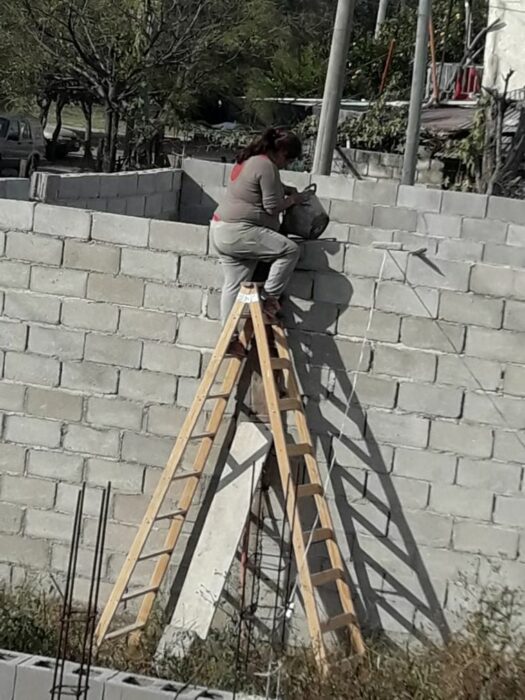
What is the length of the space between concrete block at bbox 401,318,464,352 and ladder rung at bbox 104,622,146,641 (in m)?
1.99

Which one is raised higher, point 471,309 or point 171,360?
point 471,309

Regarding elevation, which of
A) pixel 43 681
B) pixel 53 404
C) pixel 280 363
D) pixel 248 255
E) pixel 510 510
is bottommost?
pixel 43 681

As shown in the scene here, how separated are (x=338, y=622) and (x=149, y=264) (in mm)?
2140

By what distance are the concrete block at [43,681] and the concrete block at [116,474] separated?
161 centimetres

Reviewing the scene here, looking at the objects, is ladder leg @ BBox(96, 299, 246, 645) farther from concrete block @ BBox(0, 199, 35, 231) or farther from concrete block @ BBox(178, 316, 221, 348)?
concrete block @ BBox(0, 199, 35, 231)

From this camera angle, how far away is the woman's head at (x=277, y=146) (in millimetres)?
6926

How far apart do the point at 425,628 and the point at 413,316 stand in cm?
163

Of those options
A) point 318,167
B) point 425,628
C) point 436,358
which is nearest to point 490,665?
point 425,628

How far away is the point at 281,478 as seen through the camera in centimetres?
655

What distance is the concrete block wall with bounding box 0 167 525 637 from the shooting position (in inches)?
255

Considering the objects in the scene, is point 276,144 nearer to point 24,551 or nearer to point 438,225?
point 24,551

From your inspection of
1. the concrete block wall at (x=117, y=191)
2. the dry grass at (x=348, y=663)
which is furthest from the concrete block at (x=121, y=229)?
the concrete block wall at (x=117, y=191)

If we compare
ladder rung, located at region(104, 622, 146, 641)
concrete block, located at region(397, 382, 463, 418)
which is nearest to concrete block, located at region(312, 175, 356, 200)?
concrete block, located at region(397, 382, 463, 418)

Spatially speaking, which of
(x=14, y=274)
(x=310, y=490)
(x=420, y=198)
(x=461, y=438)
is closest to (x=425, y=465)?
(x=461, y=438)
